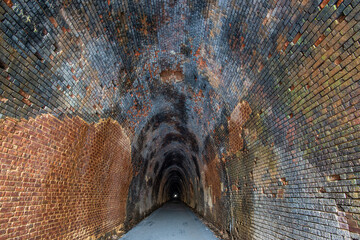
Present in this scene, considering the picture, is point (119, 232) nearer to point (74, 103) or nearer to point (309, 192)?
point (74, 103)

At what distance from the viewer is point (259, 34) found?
467 cm

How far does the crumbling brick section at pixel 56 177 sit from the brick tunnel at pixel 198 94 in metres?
0.02

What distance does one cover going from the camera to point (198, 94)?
8836 mm

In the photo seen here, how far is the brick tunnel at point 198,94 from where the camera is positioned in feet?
10.9

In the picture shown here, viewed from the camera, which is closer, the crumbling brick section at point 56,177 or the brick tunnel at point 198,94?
the brick tunnel at point 198,94

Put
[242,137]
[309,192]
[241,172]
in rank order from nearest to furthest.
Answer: [309,192], [242,137], [241,172]

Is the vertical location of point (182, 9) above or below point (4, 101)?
above

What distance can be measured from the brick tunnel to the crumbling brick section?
2cm

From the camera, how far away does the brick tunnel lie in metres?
3.32

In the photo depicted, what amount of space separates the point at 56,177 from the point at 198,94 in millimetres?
5632

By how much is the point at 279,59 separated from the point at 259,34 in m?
0.73

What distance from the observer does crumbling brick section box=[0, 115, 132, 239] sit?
365 centimetres

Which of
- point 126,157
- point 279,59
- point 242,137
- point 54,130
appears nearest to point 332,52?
point 279,59

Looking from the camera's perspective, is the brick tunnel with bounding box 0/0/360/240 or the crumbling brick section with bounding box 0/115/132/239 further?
the crumbling brick section with bounding box 0/115/132/239
